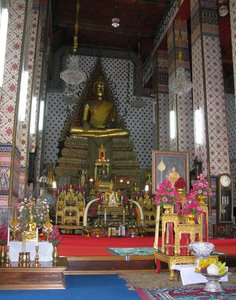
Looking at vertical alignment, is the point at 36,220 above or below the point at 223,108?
below

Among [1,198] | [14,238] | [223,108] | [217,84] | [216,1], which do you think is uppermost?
[216,1]

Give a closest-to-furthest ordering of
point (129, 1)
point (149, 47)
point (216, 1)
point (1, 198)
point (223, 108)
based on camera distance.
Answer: point (1, 198), point (223, 108), point (216, 1), point (129, 1), point (149, 47)

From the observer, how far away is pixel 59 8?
12844 millimetres

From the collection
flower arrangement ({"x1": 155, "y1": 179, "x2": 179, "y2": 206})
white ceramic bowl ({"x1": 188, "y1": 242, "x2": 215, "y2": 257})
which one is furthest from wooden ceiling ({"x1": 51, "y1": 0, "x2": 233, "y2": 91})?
white ceramic bowl ({"x1": 188, "y1": 242, "x2": 215, "y2": 257})

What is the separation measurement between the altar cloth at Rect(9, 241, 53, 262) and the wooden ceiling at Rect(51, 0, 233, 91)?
31.1 ft

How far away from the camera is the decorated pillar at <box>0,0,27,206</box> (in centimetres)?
587

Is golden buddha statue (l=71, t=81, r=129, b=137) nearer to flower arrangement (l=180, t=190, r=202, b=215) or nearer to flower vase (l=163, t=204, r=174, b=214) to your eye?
flower vase (l=163, t=204, r=174, b=214)

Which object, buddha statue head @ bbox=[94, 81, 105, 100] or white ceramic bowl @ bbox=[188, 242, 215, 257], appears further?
buddha statue head @ bbox=[94, 81, 105, 100]

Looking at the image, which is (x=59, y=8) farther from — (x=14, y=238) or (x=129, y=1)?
(x=14, y=238)

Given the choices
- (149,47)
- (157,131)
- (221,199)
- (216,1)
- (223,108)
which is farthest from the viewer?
(149,47)

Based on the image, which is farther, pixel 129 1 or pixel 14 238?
pixel 129 1

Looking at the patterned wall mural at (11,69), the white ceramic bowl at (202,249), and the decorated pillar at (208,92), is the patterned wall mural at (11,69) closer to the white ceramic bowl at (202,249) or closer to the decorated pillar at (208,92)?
the white ceramic bowl at (202,249)

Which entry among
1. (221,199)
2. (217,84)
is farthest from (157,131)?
(221,199)

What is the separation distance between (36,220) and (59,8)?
34.5 ft
